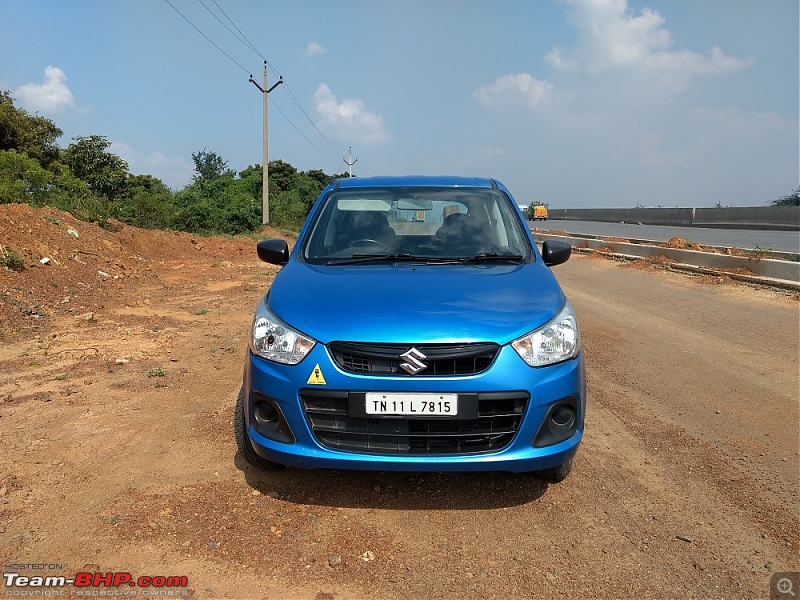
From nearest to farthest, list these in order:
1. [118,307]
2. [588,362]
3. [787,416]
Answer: [787,416] < [588,362] < [118,307]

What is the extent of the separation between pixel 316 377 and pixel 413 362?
45cm

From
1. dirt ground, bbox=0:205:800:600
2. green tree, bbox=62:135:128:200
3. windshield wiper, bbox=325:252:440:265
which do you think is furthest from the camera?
green tree, bbox=62:135:128:200

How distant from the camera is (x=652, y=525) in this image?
109 inches

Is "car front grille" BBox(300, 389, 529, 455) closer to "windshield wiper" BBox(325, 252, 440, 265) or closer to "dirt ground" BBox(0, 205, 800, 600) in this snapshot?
"dirt ground" BBox(0, 205, 800, 600)

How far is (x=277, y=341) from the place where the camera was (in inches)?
109

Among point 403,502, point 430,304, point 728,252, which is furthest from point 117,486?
point 728,252

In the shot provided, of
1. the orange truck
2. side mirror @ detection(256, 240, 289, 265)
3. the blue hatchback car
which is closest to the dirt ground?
the blue hatchback car

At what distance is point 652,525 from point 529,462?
700 mm

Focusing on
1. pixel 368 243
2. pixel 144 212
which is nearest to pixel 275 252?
pixel 368 243

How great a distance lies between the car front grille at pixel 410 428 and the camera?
2.61m

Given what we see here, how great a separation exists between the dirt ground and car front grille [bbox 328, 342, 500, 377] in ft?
2.49

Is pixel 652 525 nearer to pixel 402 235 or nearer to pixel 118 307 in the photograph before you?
pixel 402 235

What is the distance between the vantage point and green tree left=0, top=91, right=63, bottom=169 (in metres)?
27.1

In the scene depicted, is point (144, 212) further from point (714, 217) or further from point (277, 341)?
point (714, 217)
